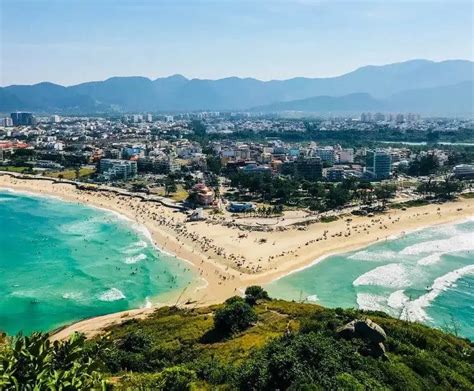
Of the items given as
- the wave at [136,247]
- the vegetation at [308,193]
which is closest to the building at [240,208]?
the vegetation at [308,193]

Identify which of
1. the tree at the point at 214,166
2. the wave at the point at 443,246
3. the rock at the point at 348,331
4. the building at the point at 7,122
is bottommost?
the wave at the point at 443,246

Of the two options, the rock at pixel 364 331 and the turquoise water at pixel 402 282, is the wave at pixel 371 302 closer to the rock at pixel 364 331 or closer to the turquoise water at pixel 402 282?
the turquoise water at pixel 402 282

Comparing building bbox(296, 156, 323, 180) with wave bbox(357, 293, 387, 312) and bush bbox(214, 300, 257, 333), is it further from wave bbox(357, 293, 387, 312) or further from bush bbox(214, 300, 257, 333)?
bush bbox(214, 300, 257, 333)

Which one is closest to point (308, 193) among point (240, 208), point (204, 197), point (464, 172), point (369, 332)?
point (240, 208)

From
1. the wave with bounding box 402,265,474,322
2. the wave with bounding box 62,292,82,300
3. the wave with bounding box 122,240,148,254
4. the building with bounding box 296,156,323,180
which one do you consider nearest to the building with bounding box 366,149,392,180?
the building with bounding box 296,156,323,180

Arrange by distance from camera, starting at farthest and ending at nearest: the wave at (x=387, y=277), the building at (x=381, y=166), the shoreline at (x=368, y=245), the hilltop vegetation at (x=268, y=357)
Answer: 1. the building at (x=381, y=166)
2. the shoreline at (x=368, y=245)
3. the wave at (x=387, y=277)
4. the hilltop vegetation at (x=268, y=357)

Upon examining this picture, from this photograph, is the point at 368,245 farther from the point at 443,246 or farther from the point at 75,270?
the point at 75,270

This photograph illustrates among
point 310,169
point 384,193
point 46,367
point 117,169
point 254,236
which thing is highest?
point 46,367
